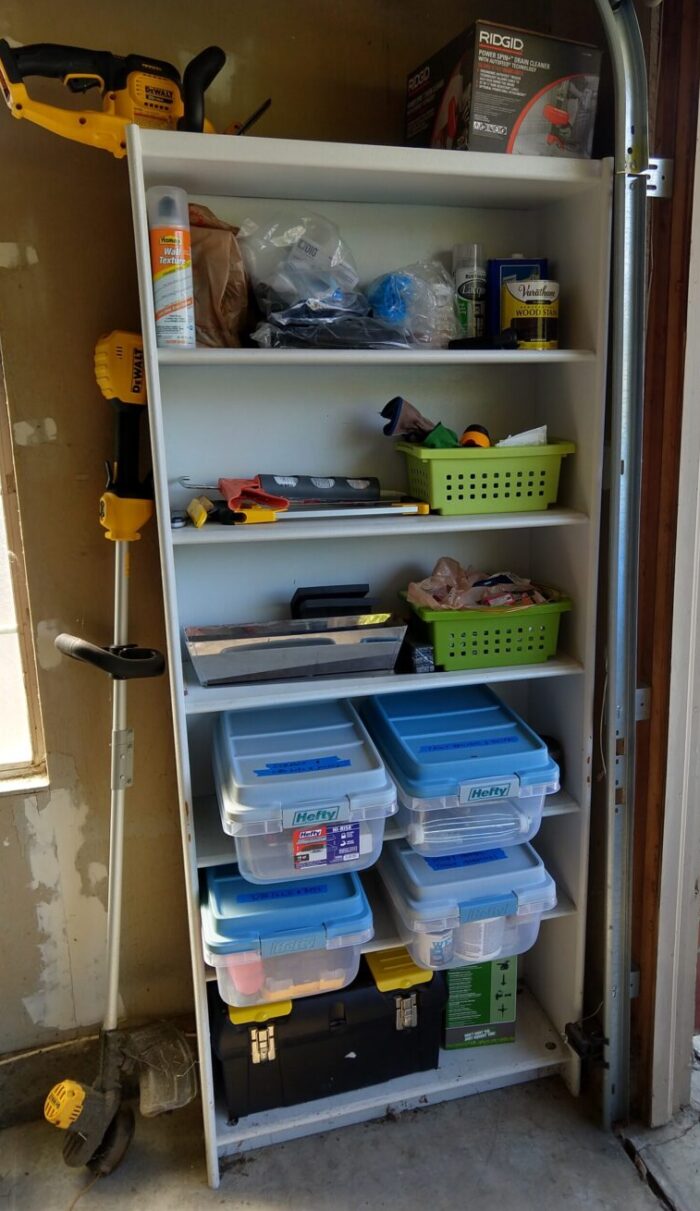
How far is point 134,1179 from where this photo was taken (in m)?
1.74

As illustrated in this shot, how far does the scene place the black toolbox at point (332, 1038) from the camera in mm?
1717

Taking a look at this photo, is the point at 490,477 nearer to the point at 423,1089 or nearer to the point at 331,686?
the point at 331,686

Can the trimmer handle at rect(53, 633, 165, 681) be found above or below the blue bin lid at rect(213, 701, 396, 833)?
above

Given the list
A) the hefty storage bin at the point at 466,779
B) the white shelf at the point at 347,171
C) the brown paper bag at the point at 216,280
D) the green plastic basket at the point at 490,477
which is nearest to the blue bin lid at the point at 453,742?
the hefty storage bin at the point at 466,779

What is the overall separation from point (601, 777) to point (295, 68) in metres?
1.59

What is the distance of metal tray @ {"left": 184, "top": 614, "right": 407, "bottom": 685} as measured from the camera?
1574mm

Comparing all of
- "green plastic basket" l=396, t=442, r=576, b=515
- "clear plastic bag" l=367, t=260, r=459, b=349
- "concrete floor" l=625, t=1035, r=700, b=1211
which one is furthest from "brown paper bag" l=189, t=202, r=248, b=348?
"concrete floor" l=625, t=1035, r=700, b=1211

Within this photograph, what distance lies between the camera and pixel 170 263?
139 centimetres

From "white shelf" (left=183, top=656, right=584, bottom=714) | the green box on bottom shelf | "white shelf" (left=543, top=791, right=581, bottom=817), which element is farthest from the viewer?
the green box on bottom shelf

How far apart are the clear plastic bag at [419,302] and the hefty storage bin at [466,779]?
794 mm

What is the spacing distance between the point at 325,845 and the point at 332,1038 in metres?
0.53

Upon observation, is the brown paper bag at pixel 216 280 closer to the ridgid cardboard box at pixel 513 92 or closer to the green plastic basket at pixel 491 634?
the ridgid cardboard box at pixel 513 92

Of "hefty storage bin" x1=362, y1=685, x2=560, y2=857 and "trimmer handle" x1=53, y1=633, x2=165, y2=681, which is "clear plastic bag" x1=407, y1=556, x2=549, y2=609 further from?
"trimmer handle" x1=53, y1=633, x2=165, y2=681

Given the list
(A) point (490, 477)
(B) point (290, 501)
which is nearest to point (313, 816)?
(B) point (290, 501)
